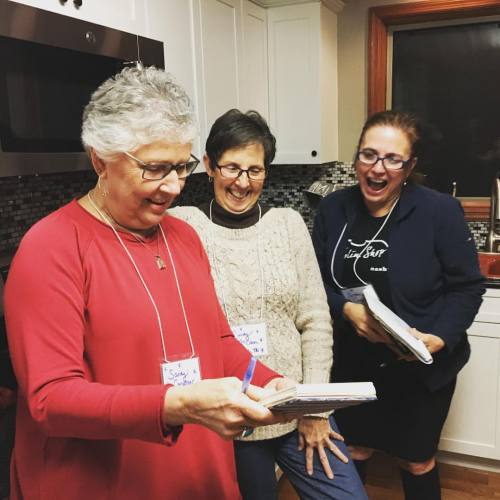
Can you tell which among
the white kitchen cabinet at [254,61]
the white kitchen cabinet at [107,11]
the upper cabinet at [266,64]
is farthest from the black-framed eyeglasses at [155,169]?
the white kitchen cabinet at [254,61]

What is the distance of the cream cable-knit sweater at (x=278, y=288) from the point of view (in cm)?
140

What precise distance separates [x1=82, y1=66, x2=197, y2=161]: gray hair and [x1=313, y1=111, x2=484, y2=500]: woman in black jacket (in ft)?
2.78

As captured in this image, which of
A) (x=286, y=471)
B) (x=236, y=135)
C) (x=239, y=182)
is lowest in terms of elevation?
(x=286, y=471)

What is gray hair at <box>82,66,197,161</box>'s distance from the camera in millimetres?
939

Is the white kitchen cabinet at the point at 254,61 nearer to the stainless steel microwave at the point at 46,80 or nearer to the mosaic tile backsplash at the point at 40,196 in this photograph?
the mosaic tile backsplash at the point at 40,196

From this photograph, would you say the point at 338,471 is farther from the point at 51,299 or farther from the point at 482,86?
the point at 482,86

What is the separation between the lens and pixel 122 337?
0.94 metres

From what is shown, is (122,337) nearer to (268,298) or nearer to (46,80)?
(268,298)

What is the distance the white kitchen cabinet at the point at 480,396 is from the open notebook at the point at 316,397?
1.75m

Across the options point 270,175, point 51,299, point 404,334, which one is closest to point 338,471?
point 404,334

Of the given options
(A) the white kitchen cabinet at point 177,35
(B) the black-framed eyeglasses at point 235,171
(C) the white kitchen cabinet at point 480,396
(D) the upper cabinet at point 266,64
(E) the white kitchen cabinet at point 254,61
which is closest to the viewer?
(B) the black-framed eyeglasses at point 235,171

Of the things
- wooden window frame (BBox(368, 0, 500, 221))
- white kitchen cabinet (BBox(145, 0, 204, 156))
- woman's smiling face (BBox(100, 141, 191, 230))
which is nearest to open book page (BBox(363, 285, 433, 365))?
woman's smiling face (BBox(100, 141, 191, 230))

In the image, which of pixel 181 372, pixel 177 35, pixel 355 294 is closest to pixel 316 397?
pixel 181 372

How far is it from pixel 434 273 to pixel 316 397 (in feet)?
3.24
